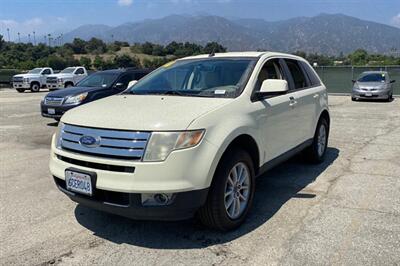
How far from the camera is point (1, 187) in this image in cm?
553

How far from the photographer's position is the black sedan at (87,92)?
435 inches

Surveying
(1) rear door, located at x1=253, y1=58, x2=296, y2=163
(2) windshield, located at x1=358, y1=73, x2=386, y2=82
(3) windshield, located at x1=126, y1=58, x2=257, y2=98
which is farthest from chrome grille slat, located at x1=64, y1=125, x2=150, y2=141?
(2) windshield, located at x1=358, y1=73, x2=386, y2=82

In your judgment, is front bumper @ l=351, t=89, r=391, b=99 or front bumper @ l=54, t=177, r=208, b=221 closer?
front bumper @ l=54, t=177, r=208, b=221

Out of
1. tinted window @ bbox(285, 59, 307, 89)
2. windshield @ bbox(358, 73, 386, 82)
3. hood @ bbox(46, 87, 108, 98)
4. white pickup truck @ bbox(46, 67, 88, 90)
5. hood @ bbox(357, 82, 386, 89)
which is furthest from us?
white pickup truck @ bbox(46, 67, 88, 90)

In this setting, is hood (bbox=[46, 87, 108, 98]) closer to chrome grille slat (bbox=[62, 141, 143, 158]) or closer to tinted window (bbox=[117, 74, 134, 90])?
tinted window (bbox=[117, 74, 134, 90])

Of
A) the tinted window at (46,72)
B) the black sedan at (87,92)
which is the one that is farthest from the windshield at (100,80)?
the tinted window at (46,72)

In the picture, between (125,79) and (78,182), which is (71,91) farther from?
(78,182)

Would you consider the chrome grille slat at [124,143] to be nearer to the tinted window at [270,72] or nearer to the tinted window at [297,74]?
the tinted window at [270,72]

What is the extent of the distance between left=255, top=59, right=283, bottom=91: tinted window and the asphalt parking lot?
144cm

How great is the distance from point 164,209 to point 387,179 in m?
3.80

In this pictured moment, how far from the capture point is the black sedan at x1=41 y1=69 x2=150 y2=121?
11.1 meters

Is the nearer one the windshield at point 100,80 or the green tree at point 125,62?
the windshield at point 100,80

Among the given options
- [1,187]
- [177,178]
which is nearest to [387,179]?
[177,178]

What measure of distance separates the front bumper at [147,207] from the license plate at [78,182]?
80 millimetres
